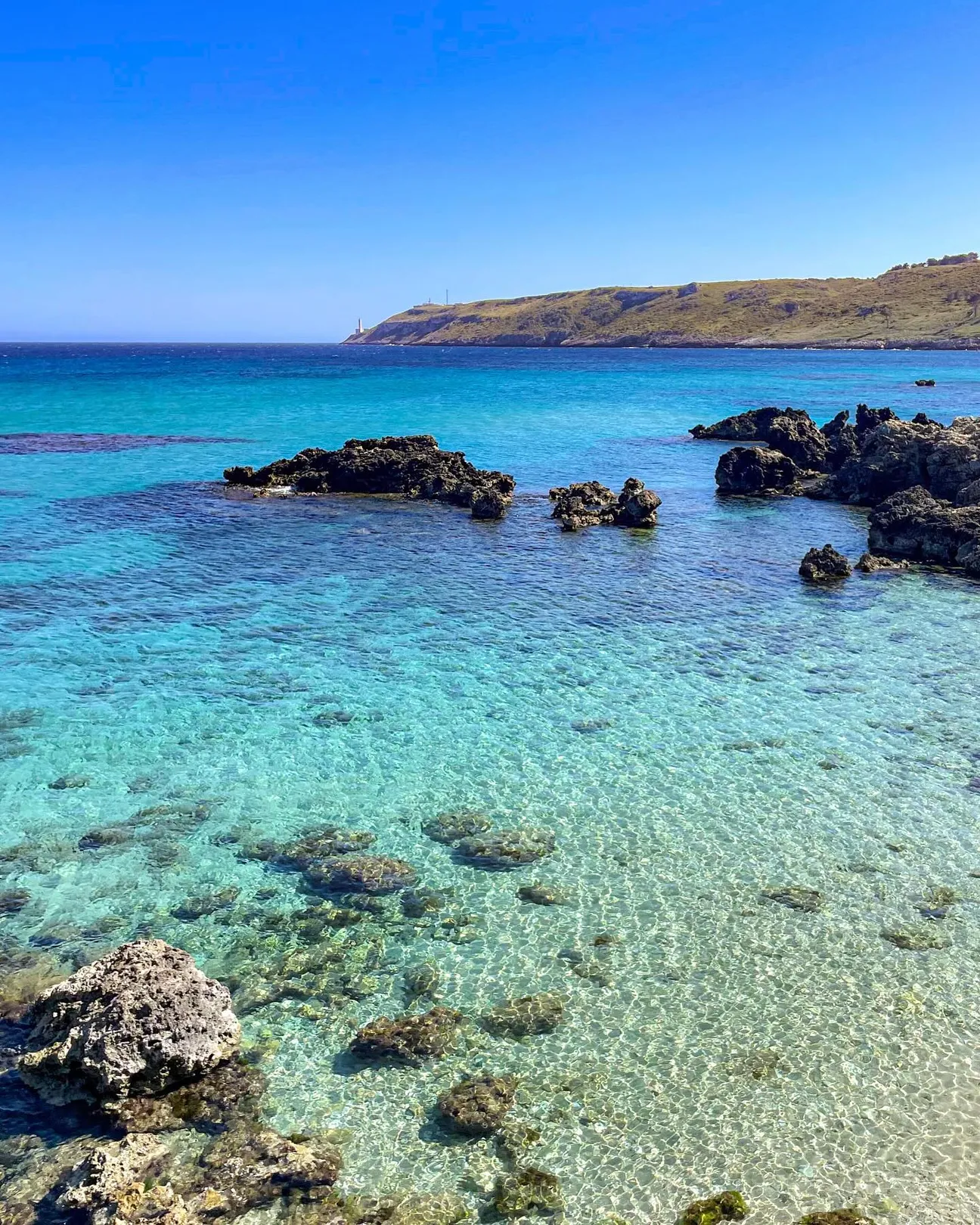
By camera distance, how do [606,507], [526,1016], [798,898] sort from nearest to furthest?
[526,1016] < [798,898] < [606,507]

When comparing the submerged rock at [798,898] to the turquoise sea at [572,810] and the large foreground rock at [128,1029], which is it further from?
the large foreground rock at [128,1029]

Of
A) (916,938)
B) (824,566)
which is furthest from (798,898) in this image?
(824,566)

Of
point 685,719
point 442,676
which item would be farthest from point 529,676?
point 685,719

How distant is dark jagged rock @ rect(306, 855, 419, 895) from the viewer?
13070 millimetres

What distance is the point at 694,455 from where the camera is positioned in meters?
59.5

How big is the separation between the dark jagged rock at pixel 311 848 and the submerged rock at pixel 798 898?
6.04 metres

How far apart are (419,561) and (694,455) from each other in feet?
108

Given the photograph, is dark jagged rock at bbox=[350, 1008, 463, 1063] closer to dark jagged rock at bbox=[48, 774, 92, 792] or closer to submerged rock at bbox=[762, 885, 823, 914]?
submerged rock at bbox=[762, 885, 823, 914]

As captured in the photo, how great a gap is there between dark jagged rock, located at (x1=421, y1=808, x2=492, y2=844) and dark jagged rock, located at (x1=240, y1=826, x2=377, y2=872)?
954 mm

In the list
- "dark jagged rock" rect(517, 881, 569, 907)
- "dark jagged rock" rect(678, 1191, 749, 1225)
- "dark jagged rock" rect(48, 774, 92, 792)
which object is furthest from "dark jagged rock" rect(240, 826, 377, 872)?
"dark jagged rock" rect(678, 1191, 749, 1225)

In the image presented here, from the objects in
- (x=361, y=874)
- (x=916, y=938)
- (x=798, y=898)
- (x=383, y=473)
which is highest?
(x=383, y=473)

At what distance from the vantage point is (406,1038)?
33.4ft

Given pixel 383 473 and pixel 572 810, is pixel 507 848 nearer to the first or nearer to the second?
pixel 572 810

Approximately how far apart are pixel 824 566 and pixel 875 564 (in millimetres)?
2689
